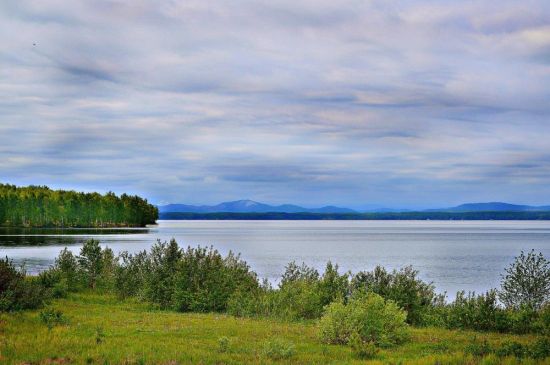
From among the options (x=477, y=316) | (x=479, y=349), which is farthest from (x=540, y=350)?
(x=477, y=316)

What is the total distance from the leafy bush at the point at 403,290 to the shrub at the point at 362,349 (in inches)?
315

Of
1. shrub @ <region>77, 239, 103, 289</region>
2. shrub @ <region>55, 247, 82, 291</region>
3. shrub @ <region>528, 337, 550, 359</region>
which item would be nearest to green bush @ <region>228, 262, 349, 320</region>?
shrub @ <region>528, 337, 550, 359</region>

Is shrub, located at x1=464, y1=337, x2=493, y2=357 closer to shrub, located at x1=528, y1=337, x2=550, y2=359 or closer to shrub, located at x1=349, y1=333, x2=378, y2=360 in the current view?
shrub, located at x1=528, y1=337, x2=550, y2=359

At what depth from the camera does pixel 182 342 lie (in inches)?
745

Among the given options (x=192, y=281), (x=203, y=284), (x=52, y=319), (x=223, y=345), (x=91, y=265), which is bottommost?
(x=223, y=345)

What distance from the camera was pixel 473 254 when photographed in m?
113

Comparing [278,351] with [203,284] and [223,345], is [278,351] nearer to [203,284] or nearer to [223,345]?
[223,345]

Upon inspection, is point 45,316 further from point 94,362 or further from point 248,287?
point 248,287

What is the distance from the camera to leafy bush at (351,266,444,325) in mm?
27250

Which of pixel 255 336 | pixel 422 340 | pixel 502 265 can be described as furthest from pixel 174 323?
pixel 502 265

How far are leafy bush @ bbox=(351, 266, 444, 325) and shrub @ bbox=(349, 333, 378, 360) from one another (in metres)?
8.00

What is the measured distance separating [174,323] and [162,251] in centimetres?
1154

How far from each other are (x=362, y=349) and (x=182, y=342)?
5.82m

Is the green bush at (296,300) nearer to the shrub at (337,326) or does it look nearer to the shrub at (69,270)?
the shrub at (337,326)
